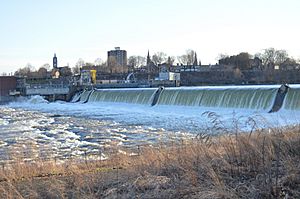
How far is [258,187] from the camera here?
4914 mm

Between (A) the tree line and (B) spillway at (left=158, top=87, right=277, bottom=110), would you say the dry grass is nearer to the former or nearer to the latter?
(B) spillway at (left=158, top=87, right=277, bottom=110)

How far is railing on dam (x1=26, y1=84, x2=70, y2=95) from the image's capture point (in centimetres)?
6431

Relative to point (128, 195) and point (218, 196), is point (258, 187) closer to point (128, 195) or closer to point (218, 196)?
point (218, 196)

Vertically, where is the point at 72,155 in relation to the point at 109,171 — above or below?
below

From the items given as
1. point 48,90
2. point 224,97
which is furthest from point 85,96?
point 224,97

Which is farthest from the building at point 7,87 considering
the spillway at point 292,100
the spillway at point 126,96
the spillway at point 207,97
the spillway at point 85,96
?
the spillway at point 292,100

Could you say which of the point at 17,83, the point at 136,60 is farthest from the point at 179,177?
the point at 136,60

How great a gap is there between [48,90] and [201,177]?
6113cm

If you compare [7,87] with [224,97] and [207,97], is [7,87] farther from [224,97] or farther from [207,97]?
[224,97]

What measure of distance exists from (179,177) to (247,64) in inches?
4148

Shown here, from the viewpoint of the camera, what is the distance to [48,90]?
212 ft

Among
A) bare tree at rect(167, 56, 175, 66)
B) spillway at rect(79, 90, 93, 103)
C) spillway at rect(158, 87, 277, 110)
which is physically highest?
bare tree at rect(167, 56, 175, 66)

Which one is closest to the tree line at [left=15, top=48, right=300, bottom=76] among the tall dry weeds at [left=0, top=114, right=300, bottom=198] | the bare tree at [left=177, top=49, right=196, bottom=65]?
the bare tree at [left=177, top=49, right=196, bottom=65]

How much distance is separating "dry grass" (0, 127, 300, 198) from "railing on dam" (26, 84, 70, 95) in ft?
188
